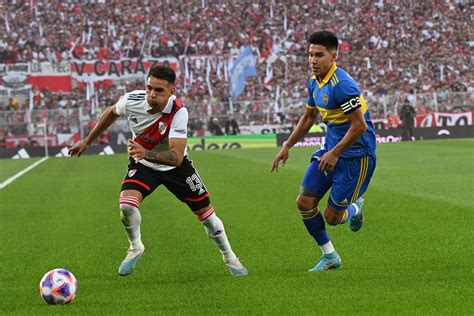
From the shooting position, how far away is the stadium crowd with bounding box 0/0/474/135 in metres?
51.3

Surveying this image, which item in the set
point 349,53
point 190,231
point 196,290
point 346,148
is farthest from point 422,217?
point 349,53

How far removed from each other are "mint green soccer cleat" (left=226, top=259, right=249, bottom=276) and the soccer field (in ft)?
0.31

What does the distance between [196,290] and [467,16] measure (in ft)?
174

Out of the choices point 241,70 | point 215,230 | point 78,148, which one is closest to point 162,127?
point 78,148

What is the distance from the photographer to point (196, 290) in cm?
738

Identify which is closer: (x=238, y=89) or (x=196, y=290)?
(x=196, y=290)

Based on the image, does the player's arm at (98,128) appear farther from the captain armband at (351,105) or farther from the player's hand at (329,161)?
the captain armband at (351,105)

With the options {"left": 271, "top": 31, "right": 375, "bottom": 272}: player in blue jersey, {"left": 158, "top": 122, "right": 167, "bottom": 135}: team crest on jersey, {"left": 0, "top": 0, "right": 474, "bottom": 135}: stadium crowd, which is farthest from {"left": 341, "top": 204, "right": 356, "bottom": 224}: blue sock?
{"left": 0, "top": 0, "right": 474, "bottom": 135}: stadium crowd

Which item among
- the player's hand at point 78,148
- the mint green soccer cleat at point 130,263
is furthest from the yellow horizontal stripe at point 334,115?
the player's hand at point 78,148

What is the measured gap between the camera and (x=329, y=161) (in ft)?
25.7

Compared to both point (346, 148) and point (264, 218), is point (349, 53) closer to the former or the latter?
point (264, 218)

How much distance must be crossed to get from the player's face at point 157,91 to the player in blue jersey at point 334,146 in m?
1.30

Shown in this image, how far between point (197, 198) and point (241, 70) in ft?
142

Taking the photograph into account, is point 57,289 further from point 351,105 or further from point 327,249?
point 351,105
